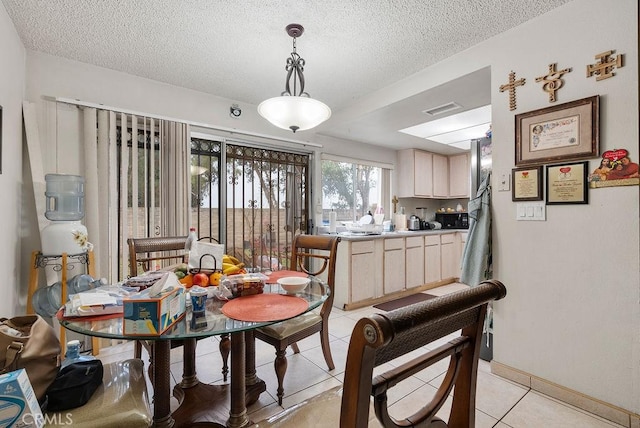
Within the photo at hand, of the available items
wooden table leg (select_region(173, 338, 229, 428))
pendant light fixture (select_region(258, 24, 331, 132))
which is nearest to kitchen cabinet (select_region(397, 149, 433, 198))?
pendant light fixture (select_region(258, 24, 331, 132))

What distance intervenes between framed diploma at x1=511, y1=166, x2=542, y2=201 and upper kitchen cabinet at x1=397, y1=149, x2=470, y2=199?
2839mm

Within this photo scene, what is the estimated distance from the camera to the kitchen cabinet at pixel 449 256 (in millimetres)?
4695

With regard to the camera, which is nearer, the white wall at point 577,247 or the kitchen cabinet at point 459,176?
the white wall at point 577,247

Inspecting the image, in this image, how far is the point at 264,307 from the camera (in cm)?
132

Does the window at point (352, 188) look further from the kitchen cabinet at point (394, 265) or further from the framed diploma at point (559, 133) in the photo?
the framed diploma at point (559, 133)

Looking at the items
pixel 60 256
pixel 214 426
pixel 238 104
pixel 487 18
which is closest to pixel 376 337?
pixel 214 426

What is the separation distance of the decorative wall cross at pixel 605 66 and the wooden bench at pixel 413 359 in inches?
69.8

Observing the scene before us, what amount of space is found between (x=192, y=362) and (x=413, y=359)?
170 centimetres

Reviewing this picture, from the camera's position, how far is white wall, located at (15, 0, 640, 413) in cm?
162

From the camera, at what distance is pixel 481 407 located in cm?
178

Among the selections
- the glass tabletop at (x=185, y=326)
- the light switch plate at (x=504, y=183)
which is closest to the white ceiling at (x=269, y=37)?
→ the light switch plate at (x=504, y=183)

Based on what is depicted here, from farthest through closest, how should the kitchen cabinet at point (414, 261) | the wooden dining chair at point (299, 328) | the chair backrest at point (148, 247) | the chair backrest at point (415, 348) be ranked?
the kitchen cabinet at point (414, 261) → the chair backrest at point (148, 247) → the wooden dining chair at point (299, 328) → the chair backrest at point (415, 348)

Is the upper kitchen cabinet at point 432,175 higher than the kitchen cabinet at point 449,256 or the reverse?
higher

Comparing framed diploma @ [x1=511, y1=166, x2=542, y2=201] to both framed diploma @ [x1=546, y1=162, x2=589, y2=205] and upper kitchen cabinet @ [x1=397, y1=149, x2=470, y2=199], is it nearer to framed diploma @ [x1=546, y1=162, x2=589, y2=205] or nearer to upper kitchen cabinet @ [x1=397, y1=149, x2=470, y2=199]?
framed diploma @ [x1=546, y1=162, x2=589, y2=205]
